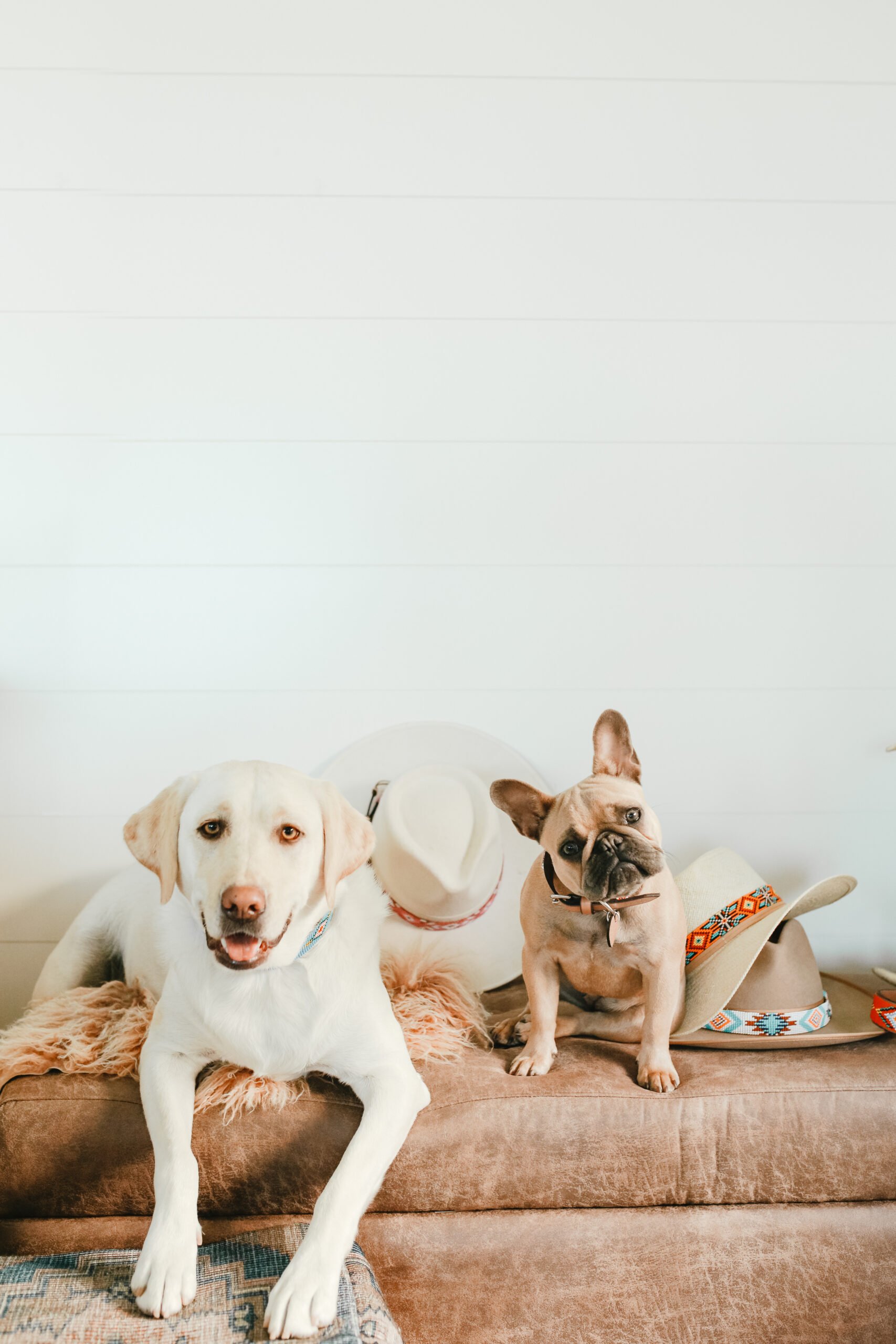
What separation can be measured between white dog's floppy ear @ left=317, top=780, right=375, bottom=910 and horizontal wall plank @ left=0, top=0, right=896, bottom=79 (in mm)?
1993

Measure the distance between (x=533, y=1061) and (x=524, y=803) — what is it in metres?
0.48

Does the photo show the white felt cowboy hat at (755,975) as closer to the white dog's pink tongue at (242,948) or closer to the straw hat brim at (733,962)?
the straw hat brim at (733,962)

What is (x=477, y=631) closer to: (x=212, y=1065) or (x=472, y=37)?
(x=212, y=1065)

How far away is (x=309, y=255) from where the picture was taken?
7.32 feet

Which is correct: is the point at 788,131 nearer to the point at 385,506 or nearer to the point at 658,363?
the point at 658,363

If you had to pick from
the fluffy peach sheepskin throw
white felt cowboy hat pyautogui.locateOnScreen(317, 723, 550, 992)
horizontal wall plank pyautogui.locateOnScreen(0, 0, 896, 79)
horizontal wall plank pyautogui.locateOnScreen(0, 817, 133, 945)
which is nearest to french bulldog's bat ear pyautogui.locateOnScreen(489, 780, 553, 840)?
white felt cowboy hat pyautogui.locateOnScreen(317, 723, 550, 992)

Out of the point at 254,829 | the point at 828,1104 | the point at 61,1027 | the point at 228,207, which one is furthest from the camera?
the point at 228,207

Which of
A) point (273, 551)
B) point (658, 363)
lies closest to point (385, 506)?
point (273, 551)

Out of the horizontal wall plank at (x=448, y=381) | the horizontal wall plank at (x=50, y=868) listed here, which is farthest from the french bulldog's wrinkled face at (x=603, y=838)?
the horizontal wall plank at (x=50, y=868)

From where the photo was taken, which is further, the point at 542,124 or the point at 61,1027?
the point at 542,124

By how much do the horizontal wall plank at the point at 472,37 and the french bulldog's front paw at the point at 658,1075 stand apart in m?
2.43

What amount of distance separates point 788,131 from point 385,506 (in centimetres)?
149

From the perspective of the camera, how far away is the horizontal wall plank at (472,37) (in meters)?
2.19

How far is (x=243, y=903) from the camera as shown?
126cm
